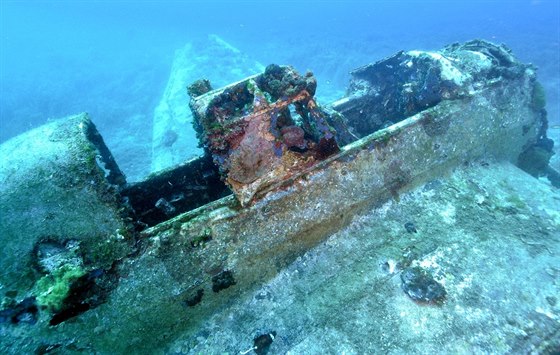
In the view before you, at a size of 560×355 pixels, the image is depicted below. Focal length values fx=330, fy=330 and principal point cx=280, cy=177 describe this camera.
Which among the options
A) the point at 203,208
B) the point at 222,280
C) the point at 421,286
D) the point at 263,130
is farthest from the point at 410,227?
the point at 203,208

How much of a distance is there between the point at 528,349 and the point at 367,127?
379cm

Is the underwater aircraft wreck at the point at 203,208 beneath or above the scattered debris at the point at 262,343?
above

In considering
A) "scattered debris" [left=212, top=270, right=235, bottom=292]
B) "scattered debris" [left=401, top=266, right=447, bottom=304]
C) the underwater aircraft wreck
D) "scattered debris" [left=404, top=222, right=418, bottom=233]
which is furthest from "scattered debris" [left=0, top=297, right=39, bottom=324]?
"scattered debris" [left=404, top=222, right=418, bottom=233]

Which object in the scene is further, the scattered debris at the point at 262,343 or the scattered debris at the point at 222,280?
the scattered debris at the point at 222,280

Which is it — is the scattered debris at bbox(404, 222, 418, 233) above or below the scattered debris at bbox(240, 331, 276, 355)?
above

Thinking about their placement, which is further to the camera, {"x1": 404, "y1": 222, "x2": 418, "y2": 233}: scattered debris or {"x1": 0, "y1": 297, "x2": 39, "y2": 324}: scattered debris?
{"x1": 404, "y1": 222, "x2": 418, "y2": 233}: scattered debris

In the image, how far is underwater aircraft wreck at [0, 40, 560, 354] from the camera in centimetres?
235

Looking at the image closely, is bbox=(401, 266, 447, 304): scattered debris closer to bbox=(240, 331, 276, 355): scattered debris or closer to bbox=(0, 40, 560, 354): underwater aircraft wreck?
bbox=(0, 40, 560, 354): underwater aircraft wreck

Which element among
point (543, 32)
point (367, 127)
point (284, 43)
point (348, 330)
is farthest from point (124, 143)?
point (543, 32)

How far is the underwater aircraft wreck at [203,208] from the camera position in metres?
2.35

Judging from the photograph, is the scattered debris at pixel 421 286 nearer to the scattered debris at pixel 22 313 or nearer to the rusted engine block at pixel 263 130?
the rusted engine block at pixel 263 130

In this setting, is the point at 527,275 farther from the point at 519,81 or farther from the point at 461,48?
the point at 461,48

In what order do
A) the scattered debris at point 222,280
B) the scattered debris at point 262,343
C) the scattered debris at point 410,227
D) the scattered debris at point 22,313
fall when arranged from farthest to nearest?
the scattered debris at point 410,227 < the scattered debris at point 222,280 < the scattered debris at point 262,343 < the scattered debris at point 22,313

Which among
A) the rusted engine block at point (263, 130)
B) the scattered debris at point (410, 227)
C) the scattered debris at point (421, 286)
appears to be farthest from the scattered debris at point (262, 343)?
the scattered debris at point (410, 227)
